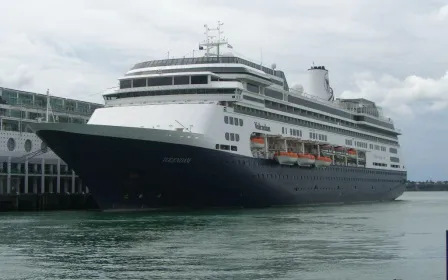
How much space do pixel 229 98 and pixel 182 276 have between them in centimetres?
3099

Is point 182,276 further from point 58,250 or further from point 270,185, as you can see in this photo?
point 270,185

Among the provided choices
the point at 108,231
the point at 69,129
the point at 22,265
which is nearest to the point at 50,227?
the point at 108,231

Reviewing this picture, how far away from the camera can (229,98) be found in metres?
50.5

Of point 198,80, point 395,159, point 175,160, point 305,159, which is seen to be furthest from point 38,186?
point 395,159

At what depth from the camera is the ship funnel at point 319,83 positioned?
266 feet

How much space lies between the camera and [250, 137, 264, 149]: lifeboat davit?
52500 mm

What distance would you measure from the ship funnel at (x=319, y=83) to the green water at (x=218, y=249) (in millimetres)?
41426

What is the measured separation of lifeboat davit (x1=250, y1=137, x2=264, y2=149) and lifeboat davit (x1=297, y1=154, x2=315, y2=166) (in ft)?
20.0

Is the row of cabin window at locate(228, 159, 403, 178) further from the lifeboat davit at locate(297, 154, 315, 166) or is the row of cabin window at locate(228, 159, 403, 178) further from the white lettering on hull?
the white lettering on hull

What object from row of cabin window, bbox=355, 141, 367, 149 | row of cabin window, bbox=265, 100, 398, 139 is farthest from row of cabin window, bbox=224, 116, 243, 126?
row of cabin window, bbox=355, 141, 367, 149

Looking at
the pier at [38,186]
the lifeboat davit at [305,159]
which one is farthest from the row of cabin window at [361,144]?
the pier at [38,186]

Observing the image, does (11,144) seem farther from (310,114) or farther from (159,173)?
(310,114)

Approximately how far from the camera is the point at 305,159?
2331 inches

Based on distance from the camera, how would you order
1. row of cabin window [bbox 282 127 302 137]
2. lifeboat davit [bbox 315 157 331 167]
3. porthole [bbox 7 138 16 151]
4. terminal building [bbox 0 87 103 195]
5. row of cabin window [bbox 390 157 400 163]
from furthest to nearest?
row of cabin window [bbox 390 157 400 163]
lifeboat davit [bbox 315 157 331 167]
porthole [bbox 7 138 16 151]
terminal building [bbox 0 87 103 195]
row of cabin window [bbox 282 127 302 137]
